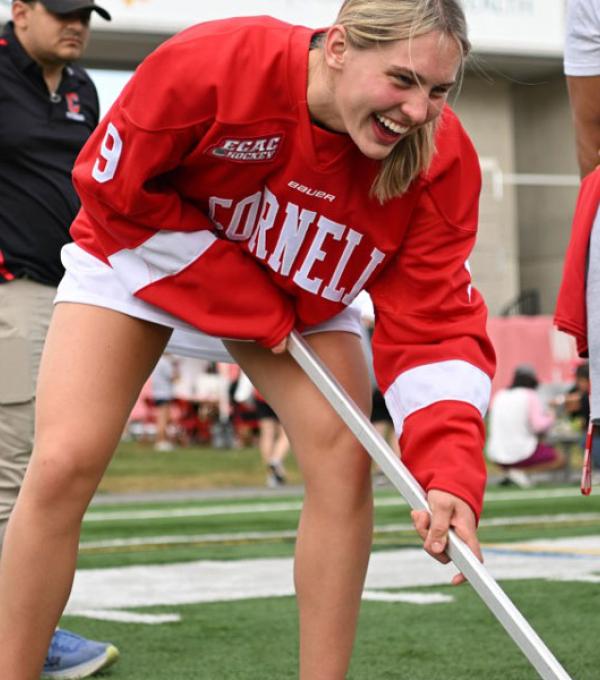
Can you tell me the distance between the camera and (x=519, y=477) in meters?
13.2

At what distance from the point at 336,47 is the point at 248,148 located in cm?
27

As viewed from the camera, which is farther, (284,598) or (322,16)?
(322,16)

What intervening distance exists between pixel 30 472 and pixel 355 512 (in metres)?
0.69

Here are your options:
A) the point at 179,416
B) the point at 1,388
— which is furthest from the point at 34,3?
the point at 179,416

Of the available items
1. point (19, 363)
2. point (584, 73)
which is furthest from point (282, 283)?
point (19, 363)

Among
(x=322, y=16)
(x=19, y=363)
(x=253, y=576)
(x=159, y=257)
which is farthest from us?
(x=322, y=16)

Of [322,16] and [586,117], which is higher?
[586,117]

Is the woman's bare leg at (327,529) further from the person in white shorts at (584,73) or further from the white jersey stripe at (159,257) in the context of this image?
the person in white shorts at (584,73)

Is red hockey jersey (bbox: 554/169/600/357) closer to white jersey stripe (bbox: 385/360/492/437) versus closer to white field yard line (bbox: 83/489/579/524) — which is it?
white jersey stripe (bbox: 385/360/492/437)

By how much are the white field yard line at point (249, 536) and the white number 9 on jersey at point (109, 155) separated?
15.3ft

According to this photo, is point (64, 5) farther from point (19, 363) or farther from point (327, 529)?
point (327, 529)

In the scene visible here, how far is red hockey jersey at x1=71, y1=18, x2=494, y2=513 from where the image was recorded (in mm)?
3137

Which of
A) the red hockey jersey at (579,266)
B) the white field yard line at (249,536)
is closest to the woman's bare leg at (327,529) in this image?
the red hockey jersey at (579,266)

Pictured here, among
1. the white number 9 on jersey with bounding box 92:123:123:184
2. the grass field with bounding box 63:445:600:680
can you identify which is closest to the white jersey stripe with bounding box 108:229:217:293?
the white number 9 on jersey with bounding box 92:123:123:184
